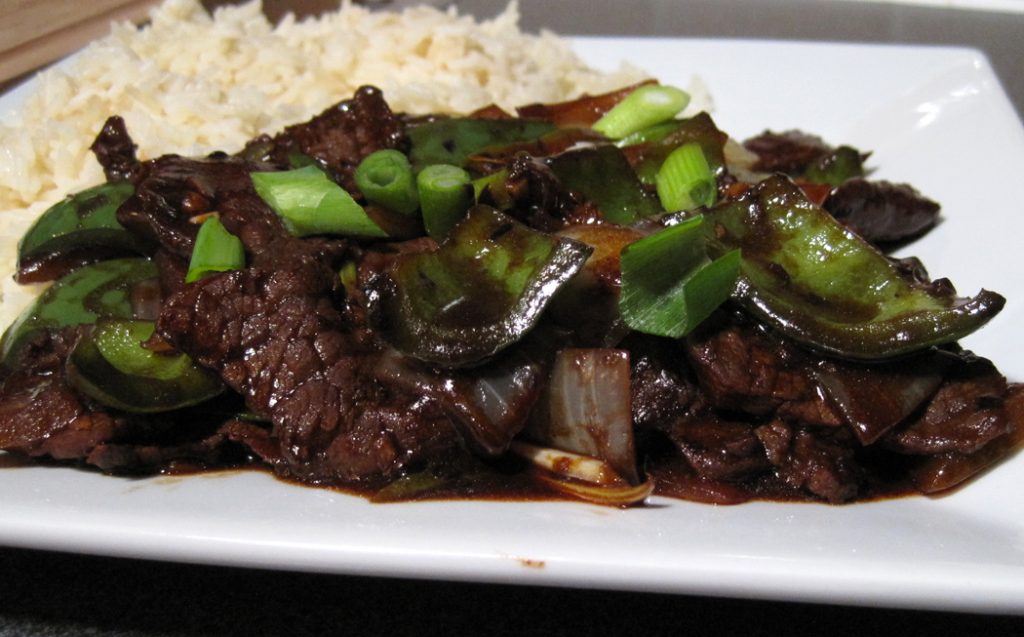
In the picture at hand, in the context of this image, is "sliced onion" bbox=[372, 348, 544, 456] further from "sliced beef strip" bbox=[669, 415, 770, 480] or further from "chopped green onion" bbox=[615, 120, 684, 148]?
"chopped green onion" bbox=[615, 120, 684, 148]

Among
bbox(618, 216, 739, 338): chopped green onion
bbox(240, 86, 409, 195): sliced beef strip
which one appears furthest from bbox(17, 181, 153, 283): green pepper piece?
bbox(618, 216, 739, 338): chopped green onion

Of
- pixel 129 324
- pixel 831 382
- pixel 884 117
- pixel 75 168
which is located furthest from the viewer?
pixel 884 117

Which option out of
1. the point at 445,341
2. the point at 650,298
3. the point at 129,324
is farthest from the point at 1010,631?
the point at 129,324

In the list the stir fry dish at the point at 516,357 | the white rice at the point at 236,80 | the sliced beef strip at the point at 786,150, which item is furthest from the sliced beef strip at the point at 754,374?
the white rice at the point at 236,80

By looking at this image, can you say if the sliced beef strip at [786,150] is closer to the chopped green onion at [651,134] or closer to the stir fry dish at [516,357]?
the chopped green onion at [651,134]

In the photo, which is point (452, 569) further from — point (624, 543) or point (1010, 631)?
point (1010, 631)

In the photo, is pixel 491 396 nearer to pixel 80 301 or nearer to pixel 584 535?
pixel 584 535

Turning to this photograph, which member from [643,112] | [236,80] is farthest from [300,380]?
[236,80]
